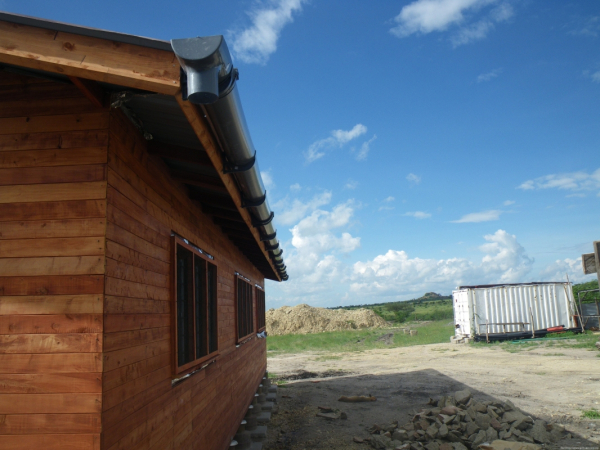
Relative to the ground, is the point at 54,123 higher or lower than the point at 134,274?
higher

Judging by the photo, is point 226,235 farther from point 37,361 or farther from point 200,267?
point 37,361

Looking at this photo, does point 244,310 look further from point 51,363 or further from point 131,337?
→ point 51,363

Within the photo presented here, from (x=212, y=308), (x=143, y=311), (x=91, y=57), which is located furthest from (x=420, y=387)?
(x=91, y=57)

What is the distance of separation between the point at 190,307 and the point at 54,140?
86.4 inches

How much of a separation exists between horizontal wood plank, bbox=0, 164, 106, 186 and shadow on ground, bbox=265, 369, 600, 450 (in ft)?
20.0

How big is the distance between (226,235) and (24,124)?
4243 mm

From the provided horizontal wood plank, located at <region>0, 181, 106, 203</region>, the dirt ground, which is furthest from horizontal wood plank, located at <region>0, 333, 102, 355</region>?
the dirt ground

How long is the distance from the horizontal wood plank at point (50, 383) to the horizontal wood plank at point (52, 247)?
664 millimetres

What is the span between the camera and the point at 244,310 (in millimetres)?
8961

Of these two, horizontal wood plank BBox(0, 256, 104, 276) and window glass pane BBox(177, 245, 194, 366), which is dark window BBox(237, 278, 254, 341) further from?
horizontal wood plank BBox(0, 256, 104, 276)

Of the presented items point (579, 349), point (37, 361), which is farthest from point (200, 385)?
point (579, 349)

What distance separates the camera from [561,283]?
24.8 m

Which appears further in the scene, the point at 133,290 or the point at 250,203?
the point at 250,203

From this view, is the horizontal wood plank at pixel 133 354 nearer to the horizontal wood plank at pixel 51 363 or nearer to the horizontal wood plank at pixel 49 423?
the horizontal wood plank at pixel 51 363
